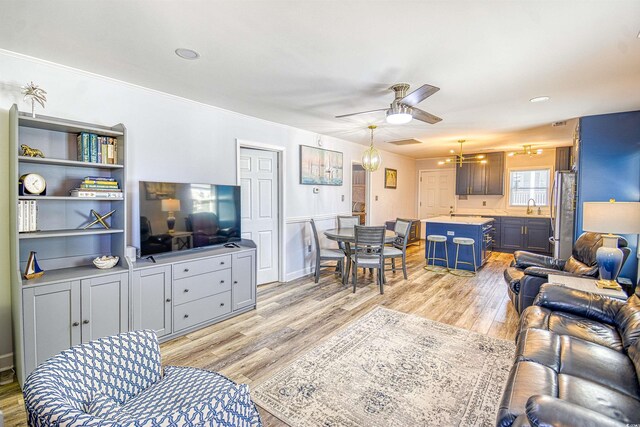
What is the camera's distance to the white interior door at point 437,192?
843cm

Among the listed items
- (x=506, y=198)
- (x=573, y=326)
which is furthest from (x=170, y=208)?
(x=506, y=198)

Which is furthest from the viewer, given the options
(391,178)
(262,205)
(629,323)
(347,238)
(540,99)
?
(391,178)

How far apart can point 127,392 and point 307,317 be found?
2.19 metres

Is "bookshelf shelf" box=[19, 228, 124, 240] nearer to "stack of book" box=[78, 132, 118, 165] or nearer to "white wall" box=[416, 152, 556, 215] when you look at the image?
"stack of book" box=[78, 132, 118, 165]

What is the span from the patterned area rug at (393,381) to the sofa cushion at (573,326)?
0.49 meters

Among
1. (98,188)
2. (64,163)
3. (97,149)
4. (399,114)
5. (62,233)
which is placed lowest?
(62,233)

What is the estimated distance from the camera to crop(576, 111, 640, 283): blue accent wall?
12.8 feet

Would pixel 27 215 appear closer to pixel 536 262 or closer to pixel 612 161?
pixel 536 262

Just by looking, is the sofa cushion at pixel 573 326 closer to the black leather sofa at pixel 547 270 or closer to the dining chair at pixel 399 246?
the black leather sofa at pixel 547 270

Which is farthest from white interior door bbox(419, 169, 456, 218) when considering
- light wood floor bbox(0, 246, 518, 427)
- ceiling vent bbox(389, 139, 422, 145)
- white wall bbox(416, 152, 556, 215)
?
light wood floor bbox(0, 246, 518, 427)

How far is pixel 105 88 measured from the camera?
283 cm

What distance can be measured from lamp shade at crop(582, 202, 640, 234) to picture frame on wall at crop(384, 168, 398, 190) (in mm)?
4700

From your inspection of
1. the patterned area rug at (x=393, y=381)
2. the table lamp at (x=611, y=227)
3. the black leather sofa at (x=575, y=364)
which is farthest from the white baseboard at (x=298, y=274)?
the table lamp at (x=611, y=227)

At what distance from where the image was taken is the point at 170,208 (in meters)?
3.06
